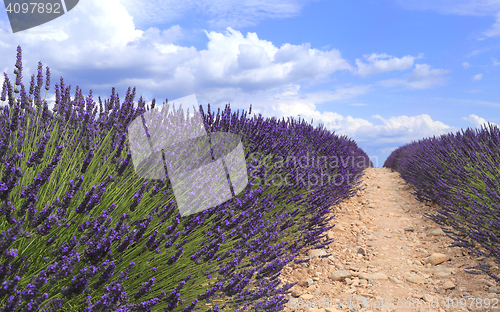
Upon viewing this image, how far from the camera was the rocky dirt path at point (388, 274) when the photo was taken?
8.73 feet

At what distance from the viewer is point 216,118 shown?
3.89 m

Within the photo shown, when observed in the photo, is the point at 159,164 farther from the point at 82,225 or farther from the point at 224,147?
the point at 224,147

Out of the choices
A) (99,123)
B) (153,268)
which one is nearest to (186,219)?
(153,268)

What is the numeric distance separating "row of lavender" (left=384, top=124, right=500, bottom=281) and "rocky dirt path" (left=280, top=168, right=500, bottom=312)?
204 mm

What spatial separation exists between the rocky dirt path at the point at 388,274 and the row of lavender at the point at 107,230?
1.34 ft

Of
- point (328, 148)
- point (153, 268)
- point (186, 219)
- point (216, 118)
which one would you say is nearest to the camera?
point (153, 268)

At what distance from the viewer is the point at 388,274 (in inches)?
127

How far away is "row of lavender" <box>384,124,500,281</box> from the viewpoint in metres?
3.15

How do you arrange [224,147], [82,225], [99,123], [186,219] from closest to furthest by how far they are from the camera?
1. [82,225]
2. [186,219]
3. [99,123]
4. [224,147]

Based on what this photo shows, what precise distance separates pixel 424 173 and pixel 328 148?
2.12 metres

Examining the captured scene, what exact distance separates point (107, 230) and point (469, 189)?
4.49 m
